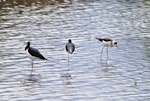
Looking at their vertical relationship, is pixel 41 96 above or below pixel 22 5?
below

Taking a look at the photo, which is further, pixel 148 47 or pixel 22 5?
pixel 22 5

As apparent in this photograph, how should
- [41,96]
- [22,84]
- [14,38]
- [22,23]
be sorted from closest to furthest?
[41,96] → [22,84] → [14,38] → [22,23]

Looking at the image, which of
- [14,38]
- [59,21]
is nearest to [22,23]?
[59,21]

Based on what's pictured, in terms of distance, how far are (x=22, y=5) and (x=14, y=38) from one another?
15.8 meters

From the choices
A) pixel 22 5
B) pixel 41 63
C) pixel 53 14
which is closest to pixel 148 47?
pixel 41 63

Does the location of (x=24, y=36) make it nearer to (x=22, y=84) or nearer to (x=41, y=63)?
(x=41, y=63)

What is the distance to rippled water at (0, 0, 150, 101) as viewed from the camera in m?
23.2

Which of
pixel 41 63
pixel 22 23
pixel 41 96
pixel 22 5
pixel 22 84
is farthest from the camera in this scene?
pixel 22 5

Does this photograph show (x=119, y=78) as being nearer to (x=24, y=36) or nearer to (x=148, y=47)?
(x=148, y=47)

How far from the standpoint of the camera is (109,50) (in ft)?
105

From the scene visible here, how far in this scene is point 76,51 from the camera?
31.5m

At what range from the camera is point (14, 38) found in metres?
34.9

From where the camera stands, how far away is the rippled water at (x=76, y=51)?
23.2 metres

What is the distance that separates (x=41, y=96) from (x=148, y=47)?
12686 mm
